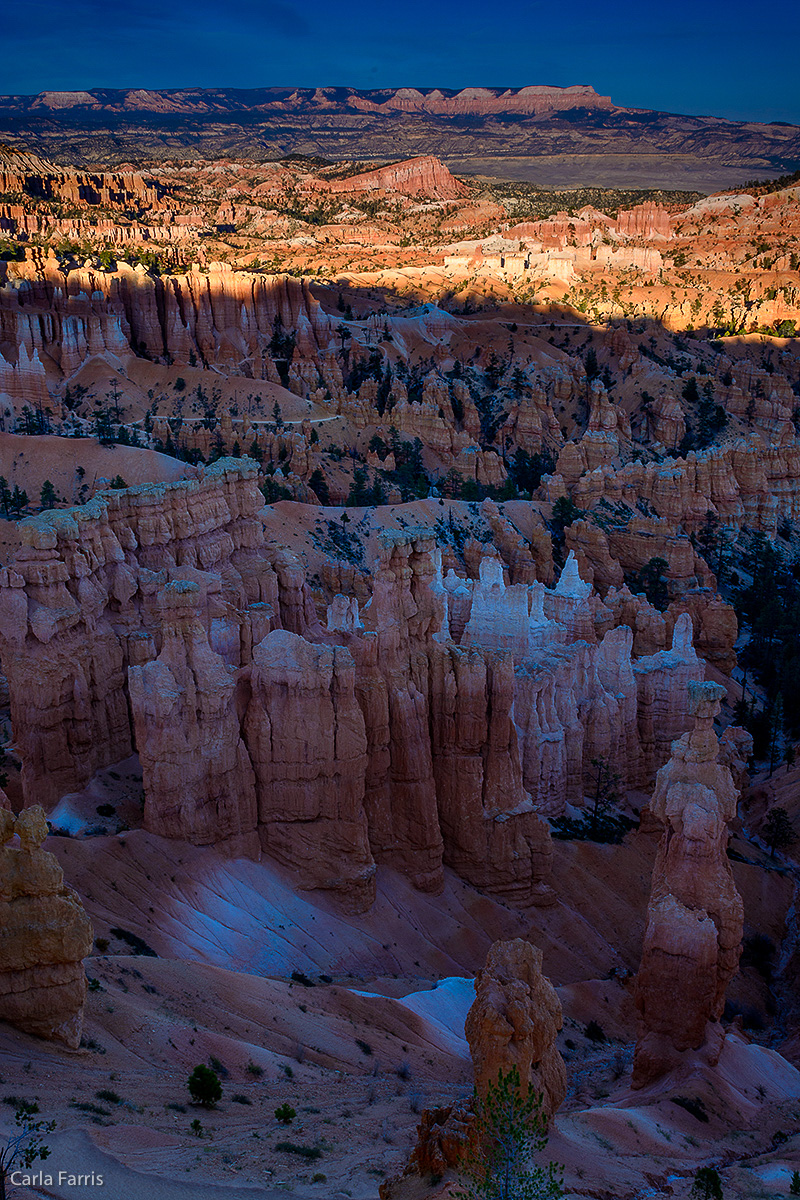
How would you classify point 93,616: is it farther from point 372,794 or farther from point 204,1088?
point 204,1088

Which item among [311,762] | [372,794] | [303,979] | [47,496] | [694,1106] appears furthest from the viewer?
[47,496]

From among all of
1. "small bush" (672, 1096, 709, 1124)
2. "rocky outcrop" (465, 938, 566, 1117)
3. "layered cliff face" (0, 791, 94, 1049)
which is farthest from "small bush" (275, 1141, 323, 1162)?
"small bush" (672, 1096, 709, 1124)

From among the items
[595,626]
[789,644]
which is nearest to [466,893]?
[595,626]

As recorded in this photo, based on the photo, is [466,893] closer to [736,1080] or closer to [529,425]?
[736,1080]

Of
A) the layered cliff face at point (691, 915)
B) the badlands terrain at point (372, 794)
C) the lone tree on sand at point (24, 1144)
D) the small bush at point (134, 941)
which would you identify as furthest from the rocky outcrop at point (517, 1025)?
the small bush at point (134, 941)

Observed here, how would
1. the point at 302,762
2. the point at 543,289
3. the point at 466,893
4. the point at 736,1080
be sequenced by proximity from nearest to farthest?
the point at 736,1080 < the point at 302,762 < the point at 466,893 < the point at 543,289

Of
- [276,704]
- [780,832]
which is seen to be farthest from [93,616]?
[780,832]

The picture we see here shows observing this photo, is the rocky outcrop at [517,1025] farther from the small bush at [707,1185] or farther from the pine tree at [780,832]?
the pine tree at [780,832]
